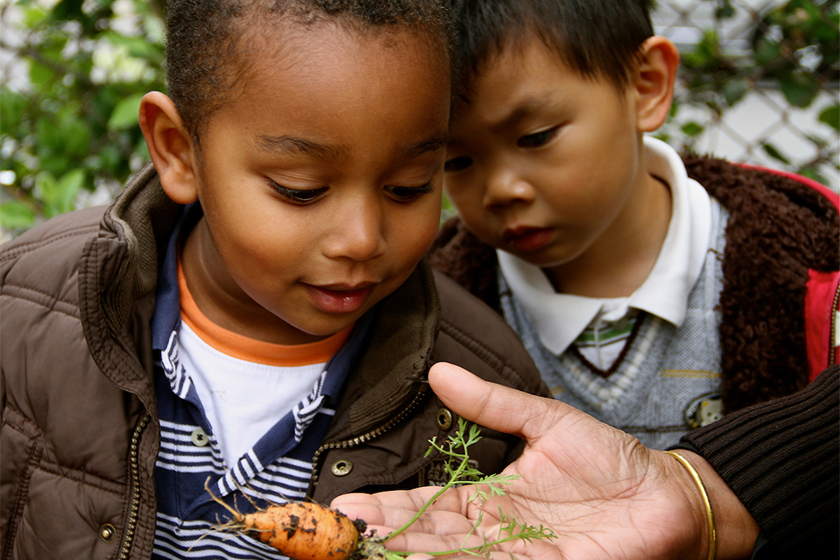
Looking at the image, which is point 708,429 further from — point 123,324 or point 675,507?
point 123,324

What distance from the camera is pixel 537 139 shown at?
182cm

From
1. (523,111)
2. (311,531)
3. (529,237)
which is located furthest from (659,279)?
(311,531)

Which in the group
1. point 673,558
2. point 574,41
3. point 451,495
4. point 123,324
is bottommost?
point 673,558

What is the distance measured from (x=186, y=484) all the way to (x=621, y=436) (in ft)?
3.09

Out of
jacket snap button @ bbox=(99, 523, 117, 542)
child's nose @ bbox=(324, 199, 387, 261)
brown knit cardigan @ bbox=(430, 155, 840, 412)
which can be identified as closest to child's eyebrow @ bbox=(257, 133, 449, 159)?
child's nose @ bbox=(324, 199, 387, 261)

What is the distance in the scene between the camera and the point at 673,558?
1.43 meters

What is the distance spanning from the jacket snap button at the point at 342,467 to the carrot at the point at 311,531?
214 mm

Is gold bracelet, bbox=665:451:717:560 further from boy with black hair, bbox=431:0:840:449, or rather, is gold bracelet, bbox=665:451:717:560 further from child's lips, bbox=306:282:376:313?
child's lips, bbox=306:282:376:313

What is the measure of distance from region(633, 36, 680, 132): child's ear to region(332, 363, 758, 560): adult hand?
0.94 metres

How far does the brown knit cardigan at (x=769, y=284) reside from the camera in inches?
75.6

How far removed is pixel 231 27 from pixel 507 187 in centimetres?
79

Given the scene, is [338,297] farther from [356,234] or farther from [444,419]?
[444,419]

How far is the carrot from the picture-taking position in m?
1.23

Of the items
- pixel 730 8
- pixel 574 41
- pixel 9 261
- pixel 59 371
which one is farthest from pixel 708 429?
pixel 730 8
